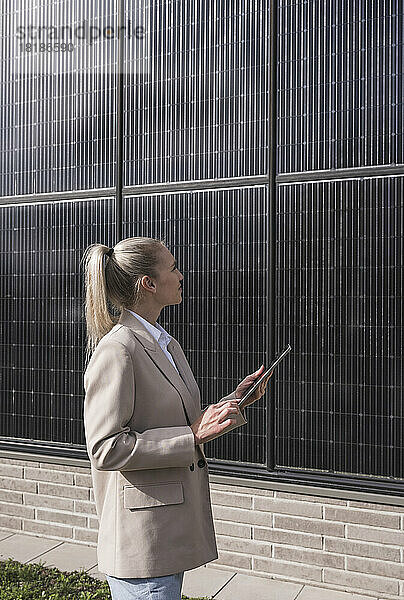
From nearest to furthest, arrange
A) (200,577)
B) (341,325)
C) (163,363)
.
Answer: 1. (163,363)
2. (341,325)
3. (200,577)

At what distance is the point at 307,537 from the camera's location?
12.6 ft

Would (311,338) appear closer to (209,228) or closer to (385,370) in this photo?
(385,370)

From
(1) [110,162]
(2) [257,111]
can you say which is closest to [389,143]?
(2) [257,111]

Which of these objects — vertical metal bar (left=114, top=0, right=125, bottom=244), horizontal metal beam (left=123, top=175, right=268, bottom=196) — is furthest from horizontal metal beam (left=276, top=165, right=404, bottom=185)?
vertical metal bar (left=114, top=0, right=125, bottom=244)

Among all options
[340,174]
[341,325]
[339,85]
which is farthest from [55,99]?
[341,325]

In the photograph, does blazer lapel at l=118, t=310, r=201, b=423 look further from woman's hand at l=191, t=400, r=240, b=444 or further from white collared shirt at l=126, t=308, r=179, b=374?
woman's hand at l=191, t=400, r=240, b=444

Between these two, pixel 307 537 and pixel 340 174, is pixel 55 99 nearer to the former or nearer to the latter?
pixel 340 174

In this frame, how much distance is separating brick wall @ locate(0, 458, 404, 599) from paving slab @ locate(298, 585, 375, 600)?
1.3 inches

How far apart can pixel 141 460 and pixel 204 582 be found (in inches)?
86.2

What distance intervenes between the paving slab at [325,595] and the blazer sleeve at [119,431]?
2.00m

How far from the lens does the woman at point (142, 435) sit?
79.1 inches

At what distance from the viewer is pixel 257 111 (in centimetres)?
405

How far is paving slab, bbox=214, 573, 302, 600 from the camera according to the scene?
12.2 feet
